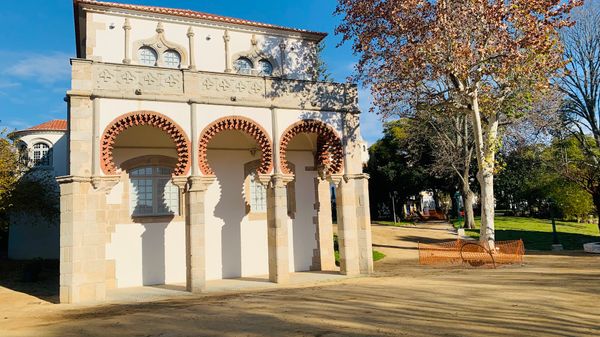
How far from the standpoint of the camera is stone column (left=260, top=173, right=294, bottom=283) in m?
13.6

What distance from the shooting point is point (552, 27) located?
15.1 m

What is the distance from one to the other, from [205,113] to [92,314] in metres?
6.55

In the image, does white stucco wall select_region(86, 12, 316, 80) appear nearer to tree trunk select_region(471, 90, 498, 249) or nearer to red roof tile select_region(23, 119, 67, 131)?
tree trunk select_region(471, 90, 498, 249)

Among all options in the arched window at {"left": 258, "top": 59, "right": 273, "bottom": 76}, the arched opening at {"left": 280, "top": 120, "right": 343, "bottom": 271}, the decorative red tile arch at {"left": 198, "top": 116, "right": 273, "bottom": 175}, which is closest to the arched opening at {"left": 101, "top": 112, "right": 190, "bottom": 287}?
the decorative red tile arch at {"left": 198, "top": 116, "right": 273, "bottom": 175}

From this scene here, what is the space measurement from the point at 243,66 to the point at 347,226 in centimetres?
752

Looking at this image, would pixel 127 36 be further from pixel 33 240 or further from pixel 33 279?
pixel 33 240

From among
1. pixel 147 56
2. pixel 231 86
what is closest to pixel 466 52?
pixel 231 86

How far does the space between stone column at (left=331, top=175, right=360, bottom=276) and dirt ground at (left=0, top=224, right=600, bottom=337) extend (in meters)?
0.86

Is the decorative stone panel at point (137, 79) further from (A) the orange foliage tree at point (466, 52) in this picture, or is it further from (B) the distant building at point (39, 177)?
(B) the distant building at point (39, 177)

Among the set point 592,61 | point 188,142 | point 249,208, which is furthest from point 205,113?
point 592,61

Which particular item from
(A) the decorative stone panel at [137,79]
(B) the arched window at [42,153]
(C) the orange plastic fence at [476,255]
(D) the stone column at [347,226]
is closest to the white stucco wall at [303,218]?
(D) the stone column at [347,226]

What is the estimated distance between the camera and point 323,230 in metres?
→ 17.1

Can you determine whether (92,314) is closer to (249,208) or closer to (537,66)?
(249,208)

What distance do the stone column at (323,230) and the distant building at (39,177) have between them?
13021mm
